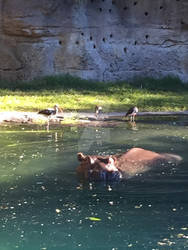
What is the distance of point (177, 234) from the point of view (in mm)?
5594

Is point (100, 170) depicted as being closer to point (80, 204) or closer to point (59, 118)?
point (80, 204)

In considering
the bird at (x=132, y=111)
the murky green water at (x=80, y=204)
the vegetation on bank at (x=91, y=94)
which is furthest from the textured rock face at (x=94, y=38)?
the murky green water at (x=80, y=204)

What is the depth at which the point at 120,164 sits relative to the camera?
853 cm

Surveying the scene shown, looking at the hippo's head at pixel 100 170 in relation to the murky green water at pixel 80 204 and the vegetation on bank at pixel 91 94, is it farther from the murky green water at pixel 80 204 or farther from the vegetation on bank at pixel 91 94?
the vegetation on bank at pixel 91 94

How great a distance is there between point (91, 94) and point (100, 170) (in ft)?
39.9

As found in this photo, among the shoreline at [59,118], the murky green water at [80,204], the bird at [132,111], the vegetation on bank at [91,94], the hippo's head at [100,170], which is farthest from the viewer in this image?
the vegetation on bank at [91,94]

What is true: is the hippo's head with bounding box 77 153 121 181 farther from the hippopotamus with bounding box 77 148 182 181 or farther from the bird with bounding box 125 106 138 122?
the bird with bounding box 125 106 138 122

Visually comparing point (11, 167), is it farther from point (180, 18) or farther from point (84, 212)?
point (180, 18)

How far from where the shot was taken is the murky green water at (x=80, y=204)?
5.50 m

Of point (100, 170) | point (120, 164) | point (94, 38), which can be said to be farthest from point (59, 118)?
point (94, 38)

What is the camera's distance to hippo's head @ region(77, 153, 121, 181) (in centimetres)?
791

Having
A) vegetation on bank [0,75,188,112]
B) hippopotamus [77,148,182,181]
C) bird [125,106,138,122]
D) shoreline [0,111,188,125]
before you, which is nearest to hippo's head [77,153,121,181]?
hippopotamus [77,148,182,181]

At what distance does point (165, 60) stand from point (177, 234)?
19.0 metres

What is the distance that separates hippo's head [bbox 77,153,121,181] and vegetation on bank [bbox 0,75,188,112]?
28.1ft
